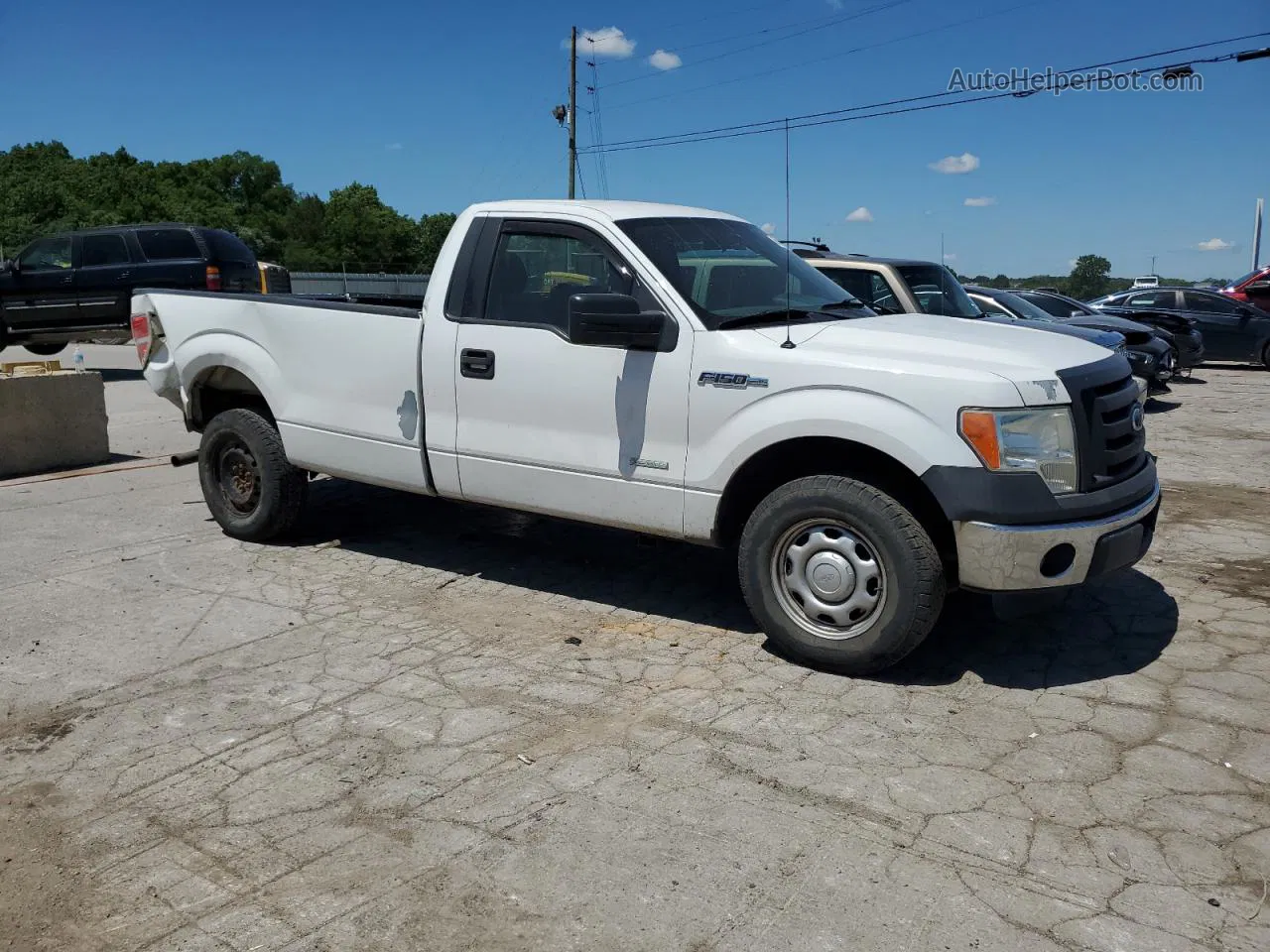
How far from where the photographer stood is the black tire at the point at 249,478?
21.7 feet

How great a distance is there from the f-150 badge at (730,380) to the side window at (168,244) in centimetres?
1419

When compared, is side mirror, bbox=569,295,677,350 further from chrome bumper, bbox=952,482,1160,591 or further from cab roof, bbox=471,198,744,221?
chrome bumper, bbox=952,482,1160,591

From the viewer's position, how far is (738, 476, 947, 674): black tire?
4.43 meters

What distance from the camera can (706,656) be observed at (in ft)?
16.4

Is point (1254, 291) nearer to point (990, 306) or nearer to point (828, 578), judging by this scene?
point (990, 306)

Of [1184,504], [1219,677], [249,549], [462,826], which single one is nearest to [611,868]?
[462,826]

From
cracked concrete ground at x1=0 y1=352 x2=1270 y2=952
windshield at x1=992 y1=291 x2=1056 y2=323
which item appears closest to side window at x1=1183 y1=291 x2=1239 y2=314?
windshield at x1=992 y1=291 x2=1056 y2=323

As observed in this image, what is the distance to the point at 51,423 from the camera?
9.30 metres

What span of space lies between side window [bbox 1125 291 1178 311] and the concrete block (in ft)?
60.2

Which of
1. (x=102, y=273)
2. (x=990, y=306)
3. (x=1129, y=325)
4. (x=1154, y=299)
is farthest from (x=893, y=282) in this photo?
(x=1154, y=299)

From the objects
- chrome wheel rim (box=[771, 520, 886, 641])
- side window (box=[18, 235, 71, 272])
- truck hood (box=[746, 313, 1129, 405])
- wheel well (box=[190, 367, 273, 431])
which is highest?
side window (box=[18, 235, 71, 272])

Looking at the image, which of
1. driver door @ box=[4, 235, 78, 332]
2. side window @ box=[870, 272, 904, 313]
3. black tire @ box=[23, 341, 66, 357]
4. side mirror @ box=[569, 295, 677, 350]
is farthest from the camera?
black tire @ box=[23, 341, 66, 357]

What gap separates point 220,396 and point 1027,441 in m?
4.98

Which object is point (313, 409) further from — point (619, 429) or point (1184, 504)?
point (1184, 504)
